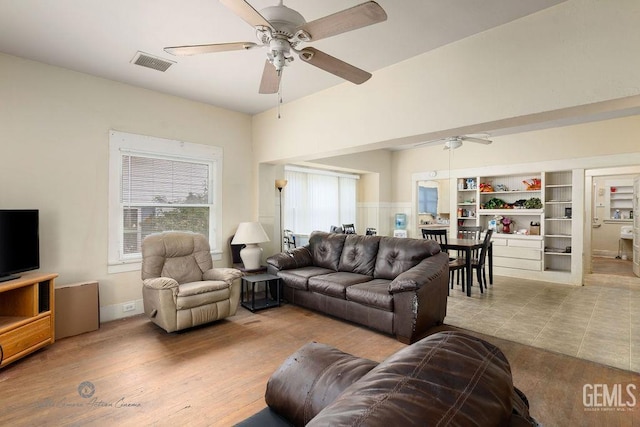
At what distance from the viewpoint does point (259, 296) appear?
4902mm

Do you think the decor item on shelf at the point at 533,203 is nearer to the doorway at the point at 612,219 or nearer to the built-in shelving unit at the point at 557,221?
the built-in shelving unit at the point at 557,221

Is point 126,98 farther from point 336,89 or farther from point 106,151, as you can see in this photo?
point 336,89

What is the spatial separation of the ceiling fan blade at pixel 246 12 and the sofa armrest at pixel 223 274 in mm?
2719

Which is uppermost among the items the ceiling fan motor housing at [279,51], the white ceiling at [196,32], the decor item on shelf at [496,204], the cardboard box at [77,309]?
the white ceiling at [196,32]

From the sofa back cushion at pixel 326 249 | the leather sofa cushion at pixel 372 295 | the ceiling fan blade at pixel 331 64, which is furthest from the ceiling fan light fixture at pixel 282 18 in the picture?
the sofa back cushion at pixel 326 249

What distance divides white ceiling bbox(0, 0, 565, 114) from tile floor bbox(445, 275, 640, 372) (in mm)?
3017

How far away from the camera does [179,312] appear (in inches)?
130

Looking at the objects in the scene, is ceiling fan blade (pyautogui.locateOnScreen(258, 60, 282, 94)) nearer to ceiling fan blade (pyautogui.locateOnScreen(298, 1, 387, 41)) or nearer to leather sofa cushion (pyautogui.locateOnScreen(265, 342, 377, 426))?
ceiling fan blade (pyautogui.locateOnScreen(298, 1, 387, 41))

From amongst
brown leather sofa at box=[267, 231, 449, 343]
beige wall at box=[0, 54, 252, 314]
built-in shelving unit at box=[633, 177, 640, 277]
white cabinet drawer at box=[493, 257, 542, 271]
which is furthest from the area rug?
built-in shelving unit at box=[633, 177, 640, 277]

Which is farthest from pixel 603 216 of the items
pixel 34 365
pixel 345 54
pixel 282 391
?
pixel 34 365

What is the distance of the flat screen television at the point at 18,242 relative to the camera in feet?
9.46

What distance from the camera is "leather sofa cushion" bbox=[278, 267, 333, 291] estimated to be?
4.18m

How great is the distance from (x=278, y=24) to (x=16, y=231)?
3123mm

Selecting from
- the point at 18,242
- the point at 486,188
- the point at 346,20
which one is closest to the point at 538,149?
the point at 486,188
